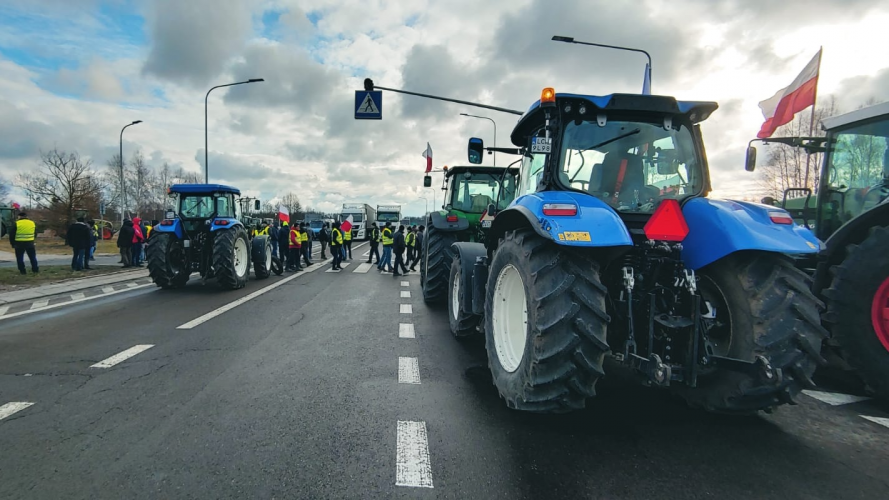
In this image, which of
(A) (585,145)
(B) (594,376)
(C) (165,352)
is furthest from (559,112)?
(C) (165,352)

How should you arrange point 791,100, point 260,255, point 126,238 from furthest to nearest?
point 126,238 < point 260,255 < point 791,100

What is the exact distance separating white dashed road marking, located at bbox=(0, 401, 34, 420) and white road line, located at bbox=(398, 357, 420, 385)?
9.90 feet

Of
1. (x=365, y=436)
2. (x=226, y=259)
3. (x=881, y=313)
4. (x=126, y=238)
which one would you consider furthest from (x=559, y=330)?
(x=126, y=238)

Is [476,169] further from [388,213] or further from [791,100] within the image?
[388,213]

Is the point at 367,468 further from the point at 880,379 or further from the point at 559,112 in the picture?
the point at 880,379

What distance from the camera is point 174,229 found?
1148 cm

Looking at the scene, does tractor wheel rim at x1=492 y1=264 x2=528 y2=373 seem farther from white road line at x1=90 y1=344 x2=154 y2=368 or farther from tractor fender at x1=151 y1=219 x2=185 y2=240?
tractor fender at x1=151 y1=219 x2=185 y2=240

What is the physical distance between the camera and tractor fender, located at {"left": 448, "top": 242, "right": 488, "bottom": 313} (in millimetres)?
5609

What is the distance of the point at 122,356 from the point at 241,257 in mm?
7312

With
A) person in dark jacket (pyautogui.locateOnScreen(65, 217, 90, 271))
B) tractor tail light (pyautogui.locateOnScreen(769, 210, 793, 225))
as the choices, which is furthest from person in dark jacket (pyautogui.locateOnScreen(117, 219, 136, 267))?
tractor tail light (pyautogui.locateOnScreen(769, 210, 793, 225))

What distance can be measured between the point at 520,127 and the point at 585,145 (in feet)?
3.45

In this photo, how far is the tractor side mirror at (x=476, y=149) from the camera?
6.25 m

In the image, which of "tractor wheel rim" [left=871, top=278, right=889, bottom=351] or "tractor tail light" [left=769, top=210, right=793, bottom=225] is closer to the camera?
"tractor tail light" [left=769, top=210, right=793, bottom=225]

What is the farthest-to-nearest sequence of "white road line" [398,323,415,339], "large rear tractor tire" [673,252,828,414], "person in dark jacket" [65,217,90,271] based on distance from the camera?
"person in dark jacket" [65,217,90,271] < "white road line" [398,323,415,339] < "large rear tractor tire" [673,252,828,414]
